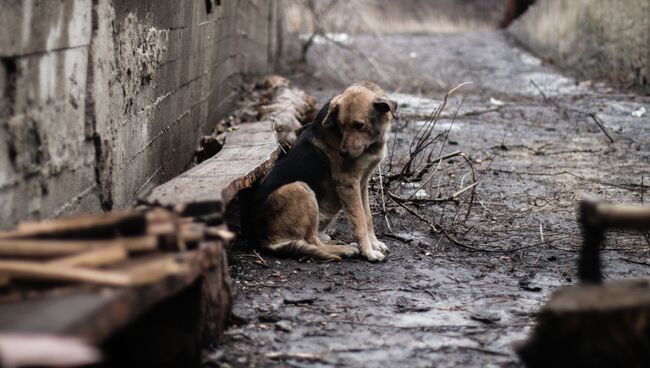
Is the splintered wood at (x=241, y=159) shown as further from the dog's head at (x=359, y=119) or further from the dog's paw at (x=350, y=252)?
the dog's paw at (x=350, y=252)

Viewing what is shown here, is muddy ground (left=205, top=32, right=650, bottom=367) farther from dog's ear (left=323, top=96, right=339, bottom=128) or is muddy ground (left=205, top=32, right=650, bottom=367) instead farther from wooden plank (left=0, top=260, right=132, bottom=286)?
wooden plank (left=0, top=260, right=132, bottom=286)

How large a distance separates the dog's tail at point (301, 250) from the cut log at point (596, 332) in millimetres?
2946

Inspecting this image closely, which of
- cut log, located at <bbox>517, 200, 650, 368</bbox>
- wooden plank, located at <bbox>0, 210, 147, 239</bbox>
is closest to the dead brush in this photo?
cut log, located at <bbox>517, 200, 650, 368</bbox>

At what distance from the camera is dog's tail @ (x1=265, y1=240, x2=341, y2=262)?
5777 millimetres

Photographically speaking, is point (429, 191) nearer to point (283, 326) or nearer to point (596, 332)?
point (283, 326)

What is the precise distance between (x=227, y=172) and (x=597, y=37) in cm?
1133

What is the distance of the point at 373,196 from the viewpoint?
7445 millimetres

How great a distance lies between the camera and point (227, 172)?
5426 millimetres

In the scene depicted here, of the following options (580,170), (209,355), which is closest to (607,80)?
(580,170)

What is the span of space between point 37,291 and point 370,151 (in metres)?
3.66

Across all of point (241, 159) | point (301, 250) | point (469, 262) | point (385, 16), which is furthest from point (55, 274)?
point (385, 16)

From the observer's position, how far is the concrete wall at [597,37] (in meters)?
13.0

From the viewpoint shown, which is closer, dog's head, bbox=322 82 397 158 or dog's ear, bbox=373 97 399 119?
dog's head, bbox=322 82 397 158

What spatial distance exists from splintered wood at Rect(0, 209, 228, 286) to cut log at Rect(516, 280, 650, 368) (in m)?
1.38
